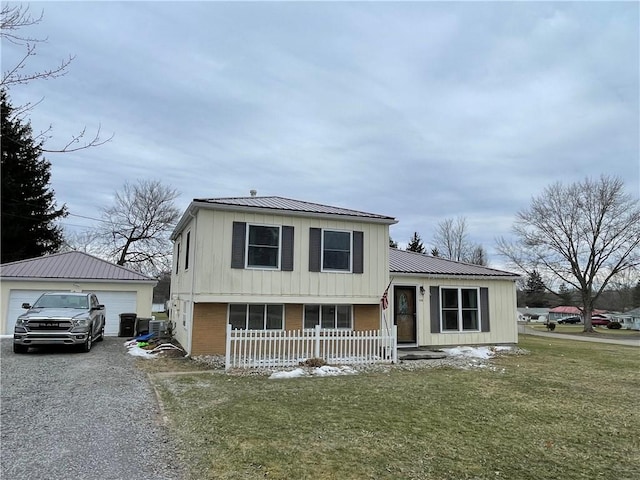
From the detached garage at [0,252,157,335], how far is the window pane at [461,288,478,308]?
43.9 feet

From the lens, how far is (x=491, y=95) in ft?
44.1

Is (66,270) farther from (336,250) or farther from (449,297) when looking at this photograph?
(449,297)

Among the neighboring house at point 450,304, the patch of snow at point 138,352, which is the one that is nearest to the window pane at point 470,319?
the neighboring house at point 450,304

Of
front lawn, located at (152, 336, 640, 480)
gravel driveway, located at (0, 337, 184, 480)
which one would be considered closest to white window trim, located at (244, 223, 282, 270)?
front lawn, located at (152, 336, 640, 480)

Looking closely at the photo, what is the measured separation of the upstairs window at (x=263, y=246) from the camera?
12.2 m

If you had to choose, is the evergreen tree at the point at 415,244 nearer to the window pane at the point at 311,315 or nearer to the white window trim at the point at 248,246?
the window pane at the point at 311,315

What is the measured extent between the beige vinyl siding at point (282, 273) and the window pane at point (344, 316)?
0.58 metres

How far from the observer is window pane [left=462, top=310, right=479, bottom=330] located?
15414mm

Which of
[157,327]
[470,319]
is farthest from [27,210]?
[470,319]

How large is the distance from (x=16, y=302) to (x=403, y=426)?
58.9 ft

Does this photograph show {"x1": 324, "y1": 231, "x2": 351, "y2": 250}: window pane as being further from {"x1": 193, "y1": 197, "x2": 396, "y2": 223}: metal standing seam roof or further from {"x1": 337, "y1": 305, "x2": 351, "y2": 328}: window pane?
{"x1": 337, "y1": 305, "x2": 351, "y2": 328}: window pane

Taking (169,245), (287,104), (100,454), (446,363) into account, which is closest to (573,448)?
(100,454)

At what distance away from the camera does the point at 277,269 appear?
12297mm

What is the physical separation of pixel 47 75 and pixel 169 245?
115 feet
